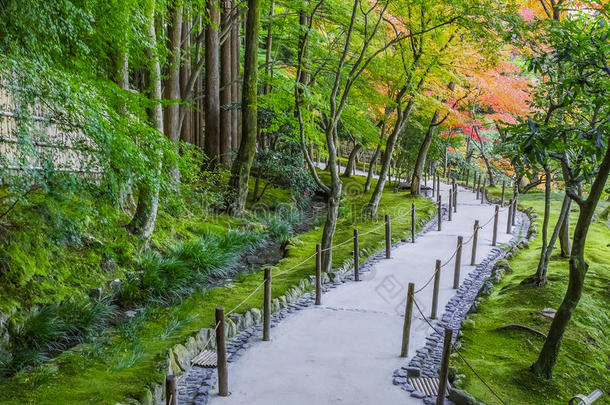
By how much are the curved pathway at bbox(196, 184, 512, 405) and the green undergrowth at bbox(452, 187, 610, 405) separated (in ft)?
2.45

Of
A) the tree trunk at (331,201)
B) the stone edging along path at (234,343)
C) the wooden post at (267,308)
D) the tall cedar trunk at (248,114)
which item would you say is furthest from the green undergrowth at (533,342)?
the tall cedar trunk at (248,114)

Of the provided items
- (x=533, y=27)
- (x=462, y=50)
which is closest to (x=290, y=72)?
(x=462, y=50)

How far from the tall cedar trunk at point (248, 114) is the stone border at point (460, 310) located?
20.2ft

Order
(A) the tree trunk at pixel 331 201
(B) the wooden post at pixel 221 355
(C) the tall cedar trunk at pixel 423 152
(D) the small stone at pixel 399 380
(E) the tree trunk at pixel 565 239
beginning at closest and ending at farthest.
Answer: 1. (B) the wooden post at pixel 221 355
2. (D) the small stone at pixel 399 380
3. (A) the tree trunk at pixel 331 201
4. (E) the tree trunk at pixel 565 239
5. (C) the tall cedar trunk at pixel 423 152

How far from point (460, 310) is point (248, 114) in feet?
23.8

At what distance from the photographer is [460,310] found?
747 cm

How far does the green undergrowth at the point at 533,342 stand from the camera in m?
4.98

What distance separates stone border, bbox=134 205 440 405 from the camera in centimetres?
482

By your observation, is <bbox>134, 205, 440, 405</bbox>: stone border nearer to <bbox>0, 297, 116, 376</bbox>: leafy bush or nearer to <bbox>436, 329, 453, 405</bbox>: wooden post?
<bbox>0, 297, 116, 376</bbox>: leafy bush

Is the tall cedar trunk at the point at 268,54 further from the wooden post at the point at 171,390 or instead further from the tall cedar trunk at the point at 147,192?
the wooden post at the point at 171,390

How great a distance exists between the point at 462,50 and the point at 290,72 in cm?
1344

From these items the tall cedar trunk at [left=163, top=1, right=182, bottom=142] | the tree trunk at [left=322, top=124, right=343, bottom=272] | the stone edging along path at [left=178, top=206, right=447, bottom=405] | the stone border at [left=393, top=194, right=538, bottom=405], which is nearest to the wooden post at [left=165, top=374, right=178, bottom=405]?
the stone edging along path at [left=178, top=206, right=447, bottom=405]

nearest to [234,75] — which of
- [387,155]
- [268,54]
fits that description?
[268,54]

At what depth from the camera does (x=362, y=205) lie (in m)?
16.3
